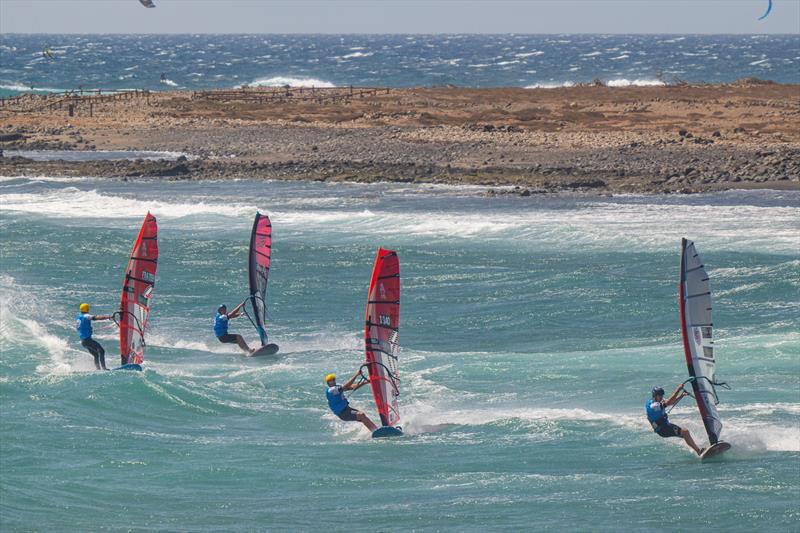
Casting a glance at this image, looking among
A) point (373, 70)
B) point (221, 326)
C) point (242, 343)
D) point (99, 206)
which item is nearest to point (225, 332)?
point (221, 326)

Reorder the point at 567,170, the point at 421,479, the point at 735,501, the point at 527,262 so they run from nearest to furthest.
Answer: the point at 735,501 → the point at 421,479 → the point at 527,262 → the point at 567,170

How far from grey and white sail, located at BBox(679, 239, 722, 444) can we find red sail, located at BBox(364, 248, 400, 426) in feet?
11.7

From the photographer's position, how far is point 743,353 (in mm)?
20812

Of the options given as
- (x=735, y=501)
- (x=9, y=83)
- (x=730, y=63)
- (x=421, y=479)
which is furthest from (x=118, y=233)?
(x=730, y=63)

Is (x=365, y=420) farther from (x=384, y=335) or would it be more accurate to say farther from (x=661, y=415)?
(x=661, y=415)

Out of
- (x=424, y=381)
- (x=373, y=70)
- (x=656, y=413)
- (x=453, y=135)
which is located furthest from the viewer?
(x=373, y=70)

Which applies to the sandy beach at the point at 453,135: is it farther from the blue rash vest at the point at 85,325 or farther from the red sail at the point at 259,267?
the blue rash vest at the point at 85,325

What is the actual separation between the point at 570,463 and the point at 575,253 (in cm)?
1435

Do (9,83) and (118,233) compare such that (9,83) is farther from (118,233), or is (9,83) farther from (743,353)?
(743,353)

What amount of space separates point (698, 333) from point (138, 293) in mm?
9050

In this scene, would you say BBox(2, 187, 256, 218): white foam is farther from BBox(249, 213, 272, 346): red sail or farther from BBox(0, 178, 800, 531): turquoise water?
BBox(249, 213, 272, 346): red sail

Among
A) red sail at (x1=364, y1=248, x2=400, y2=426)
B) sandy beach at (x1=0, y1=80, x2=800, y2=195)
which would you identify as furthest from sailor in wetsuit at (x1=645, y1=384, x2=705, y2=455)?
sandy beach at (x1=0, y1=80, x2=800, y2=195)

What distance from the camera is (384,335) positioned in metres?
17.0

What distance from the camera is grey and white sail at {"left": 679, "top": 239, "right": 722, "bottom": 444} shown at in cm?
1535
